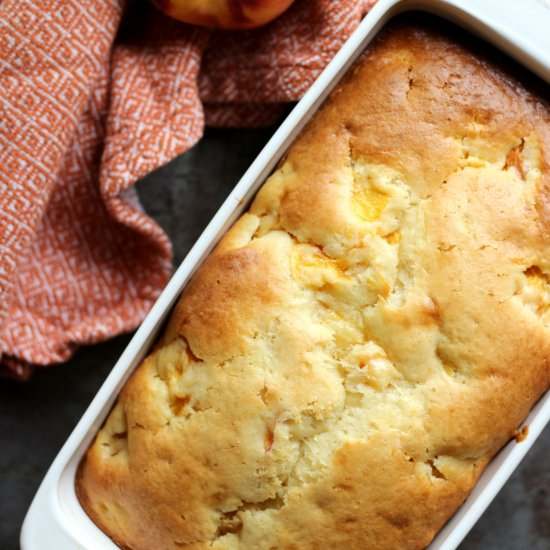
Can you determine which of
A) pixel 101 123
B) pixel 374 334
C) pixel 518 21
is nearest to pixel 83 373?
pixel 101 123

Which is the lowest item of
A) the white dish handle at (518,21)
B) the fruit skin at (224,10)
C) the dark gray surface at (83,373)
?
the dark gray surface at (83,373)

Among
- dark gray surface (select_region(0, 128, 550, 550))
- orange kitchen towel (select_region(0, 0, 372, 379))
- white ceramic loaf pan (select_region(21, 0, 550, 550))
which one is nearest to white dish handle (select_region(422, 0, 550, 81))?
white ceramic loaf pan (select_region(21, 0, 550, 550))

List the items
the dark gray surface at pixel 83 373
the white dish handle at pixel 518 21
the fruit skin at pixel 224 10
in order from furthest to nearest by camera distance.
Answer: the dark gray surface at pixel 83 373, the fruit skin at pixel 224 10, the white dish handle at pixel 518 21

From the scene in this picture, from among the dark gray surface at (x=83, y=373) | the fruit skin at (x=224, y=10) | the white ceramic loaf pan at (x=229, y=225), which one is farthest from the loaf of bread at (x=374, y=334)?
the dark gray surface at (x=83, y=373)

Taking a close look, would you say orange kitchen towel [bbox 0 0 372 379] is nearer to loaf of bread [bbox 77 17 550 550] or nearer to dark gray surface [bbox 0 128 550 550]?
dark gray surface [bbox 0 128 550 550]

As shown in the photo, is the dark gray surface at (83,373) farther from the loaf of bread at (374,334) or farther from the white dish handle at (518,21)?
the white dish handle at (518,21)

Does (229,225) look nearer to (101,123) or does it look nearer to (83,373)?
(101,123)
